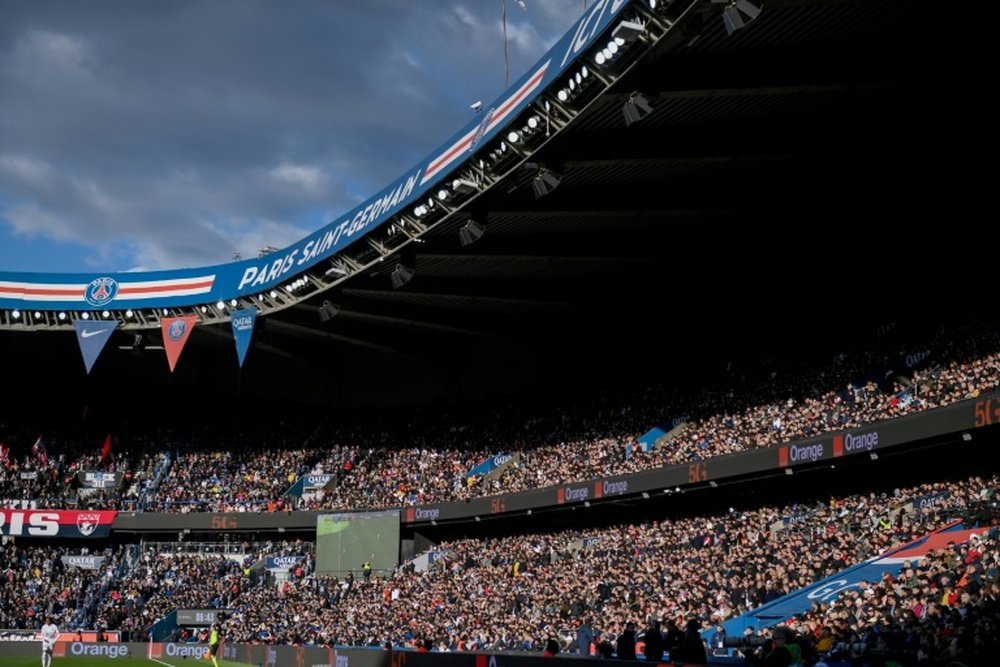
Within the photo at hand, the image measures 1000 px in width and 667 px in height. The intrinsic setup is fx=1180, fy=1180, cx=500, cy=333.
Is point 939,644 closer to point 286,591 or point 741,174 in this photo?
point 741,174

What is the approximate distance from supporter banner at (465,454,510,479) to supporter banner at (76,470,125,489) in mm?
20177

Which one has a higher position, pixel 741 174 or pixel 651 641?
pixel 741 174

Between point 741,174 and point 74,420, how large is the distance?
42.6 meters

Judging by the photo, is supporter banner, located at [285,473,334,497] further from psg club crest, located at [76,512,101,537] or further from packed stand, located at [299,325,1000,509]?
psg club crest, located at [76,512,101,537]

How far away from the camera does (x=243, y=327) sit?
47.3 meters

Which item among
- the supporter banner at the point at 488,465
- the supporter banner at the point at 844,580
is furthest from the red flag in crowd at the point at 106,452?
the supporter banner at the point at 844,580

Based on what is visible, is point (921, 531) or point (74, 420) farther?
point (74, 420)

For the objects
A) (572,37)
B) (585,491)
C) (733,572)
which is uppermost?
(572,37)

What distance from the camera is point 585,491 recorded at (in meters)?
42.0

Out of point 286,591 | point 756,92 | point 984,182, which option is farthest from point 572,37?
point 286,591

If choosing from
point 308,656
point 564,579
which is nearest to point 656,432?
point 564,579

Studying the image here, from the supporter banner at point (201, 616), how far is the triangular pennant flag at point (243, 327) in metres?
11.9

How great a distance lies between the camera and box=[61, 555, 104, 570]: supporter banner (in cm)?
5706

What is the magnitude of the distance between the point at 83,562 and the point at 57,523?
227cm
